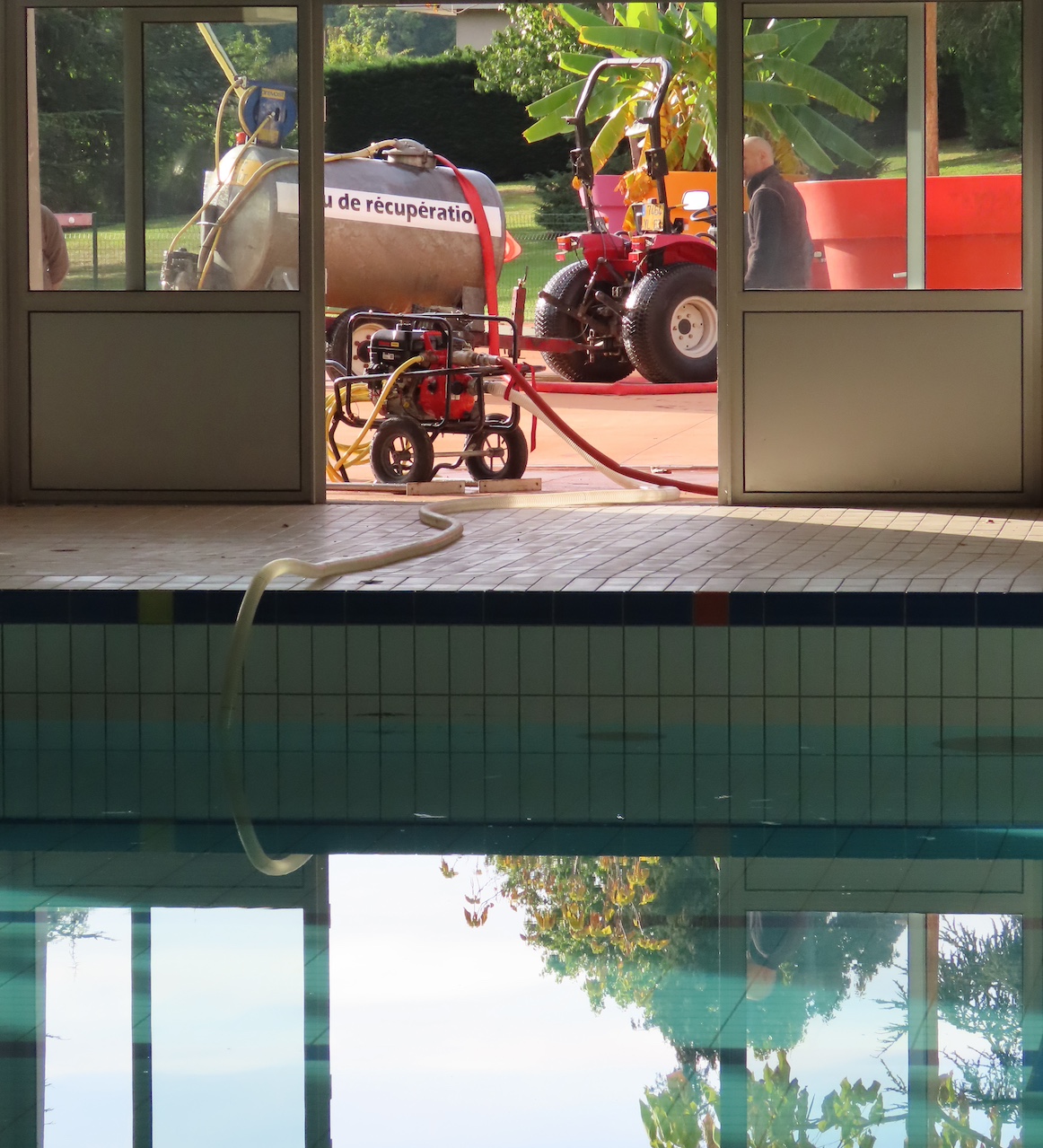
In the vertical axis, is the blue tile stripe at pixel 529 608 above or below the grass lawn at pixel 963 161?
below

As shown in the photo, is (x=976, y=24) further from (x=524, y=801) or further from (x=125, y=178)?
(x=524, y=801)

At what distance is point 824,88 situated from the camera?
19.7ft

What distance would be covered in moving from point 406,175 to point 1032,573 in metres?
9.53

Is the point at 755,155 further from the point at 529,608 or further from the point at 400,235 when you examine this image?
the point at 400,235

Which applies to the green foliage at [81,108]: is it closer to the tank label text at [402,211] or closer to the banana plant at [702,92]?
the banana plant at [702,92]

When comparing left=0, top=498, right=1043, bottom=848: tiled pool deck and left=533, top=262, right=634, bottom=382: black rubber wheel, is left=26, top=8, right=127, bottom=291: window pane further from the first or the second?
left=533, top=262, right=634, bottom=382: black rubber wheel

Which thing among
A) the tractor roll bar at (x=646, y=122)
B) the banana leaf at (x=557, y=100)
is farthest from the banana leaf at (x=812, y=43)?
the banana leaf at (x=557, y=100)

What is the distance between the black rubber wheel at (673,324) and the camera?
11375mm

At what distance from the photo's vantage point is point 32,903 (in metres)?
2.59

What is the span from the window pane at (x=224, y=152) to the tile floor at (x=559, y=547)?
93 cm

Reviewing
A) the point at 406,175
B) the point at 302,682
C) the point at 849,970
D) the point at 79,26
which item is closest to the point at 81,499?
the point at 79,26

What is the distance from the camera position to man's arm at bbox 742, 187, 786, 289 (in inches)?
240

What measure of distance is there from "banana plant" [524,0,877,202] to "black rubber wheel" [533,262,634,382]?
1.15 m

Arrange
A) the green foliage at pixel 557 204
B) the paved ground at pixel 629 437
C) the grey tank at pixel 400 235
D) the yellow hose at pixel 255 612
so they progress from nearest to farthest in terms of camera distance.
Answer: the yellow hose at pixel 255 612, the paved ground at pixel 629 437, the grey tank at pixel 400 235, the green foliage at pixel 557 204
